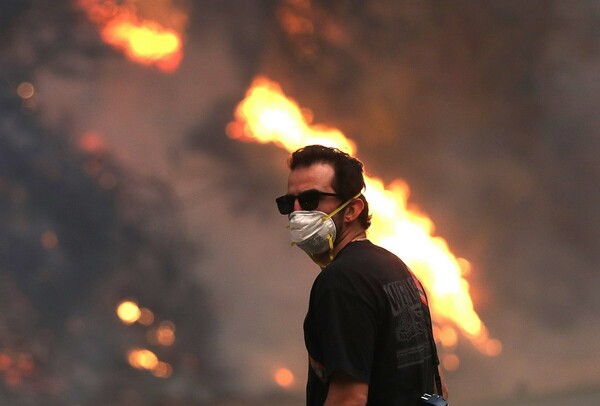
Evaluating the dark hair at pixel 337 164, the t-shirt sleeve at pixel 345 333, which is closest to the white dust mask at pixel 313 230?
the dark hair at pixel 337 164

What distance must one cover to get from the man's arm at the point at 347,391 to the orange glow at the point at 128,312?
1475cm

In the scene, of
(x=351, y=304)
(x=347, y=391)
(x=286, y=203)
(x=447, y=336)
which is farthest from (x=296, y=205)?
(x=447, y=336)

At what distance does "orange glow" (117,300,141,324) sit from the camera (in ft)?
55.3

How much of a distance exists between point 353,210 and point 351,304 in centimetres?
67

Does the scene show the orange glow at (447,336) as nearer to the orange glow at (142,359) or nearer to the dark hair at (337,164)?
the orange glow at (142,359)

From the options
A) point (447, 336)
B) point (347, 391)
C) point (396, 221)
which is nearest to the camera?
point (347, 391)

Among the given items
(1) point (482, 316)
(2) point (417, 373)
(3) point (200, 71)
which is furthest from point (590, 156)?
(2) point (417, 373)

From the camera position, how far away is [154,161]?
17.9 m

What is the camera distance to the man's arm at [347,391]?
271cm

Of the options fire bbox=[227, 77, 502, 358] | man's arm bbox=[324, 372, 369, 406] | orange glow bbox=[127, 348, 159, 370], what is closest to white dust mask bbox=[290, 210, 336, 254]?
man's arm bbox=[324, 372, 369, 406]

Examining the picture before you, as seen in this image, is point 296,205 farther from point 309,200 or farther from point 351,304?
point 351,304

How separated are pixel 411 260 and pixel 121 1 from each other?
8623mm

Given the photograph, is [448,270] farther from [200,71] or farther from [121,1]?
[121,1]

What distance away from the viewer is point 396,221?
14867 millimetres
